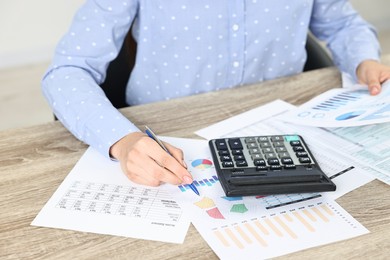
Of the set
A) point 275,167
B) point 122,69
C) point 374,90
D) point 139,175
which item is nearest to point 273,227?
point 275,167

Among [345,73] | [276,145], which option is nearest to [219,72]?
[345,73]

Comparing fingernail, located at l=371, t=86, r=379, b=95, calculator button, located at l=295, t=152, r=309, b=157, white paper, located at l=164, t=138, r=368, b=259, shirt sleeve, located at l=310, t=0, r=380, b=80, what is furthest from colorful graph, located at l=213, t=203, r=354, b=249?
shirt sleeve, located at l=310, t=0, r=380, b=80

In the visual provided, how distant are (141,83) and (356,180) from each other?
1.89ft

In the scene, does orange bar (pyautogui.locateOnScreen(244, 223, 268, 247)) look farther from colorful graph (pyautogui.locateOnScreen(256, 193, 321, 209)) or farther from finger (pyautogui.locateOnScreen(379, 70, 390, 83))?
finger (pyautogui.locateOnScreen(379, 70, 390, 83))

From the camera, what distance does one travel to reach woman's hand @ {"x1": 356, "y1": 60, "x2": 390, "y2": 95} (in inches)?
42.4

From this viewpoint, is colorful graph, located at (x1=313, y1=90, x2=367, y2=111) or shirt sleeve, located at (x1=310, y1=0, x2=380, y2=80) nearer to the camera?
colorful graph, located at (x1=313, y1=90, x2=367, y2=111)

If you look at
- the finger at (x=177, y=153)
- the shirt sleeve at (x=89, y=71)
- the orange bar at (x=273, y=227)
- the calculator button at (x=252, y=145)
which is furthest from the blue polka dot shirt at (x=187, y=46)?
the orange bar at (x=273, y=227)

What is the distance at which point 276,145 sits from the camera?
0.86 metres

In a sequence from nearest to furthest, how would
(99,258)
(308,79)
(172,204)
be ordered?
(99,258) → (172,204) → (308,79)

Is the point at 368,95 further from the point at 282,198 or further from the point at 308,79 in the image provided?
the point at 282,198

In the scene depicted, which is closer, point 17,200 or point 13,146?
point 17,200

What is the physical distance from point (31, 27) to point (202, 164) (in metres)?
2.38

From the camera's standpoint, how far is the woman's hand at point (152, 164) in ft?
2.61

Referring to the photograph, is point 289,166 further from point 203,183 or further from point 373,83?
point 373,83
